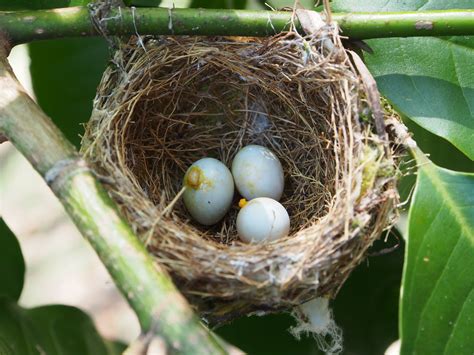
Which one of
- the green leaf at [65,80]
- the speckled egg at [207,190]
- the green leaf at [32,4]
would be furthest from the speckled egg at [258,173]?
the green leaf at [32,4]

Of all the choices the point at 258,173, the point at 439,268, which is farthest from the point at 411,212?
the point at 258,173

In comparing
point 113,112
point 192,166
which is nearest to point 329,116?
point 192,166

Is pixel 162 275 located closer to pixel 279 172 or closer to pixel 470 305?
pixel 470 305

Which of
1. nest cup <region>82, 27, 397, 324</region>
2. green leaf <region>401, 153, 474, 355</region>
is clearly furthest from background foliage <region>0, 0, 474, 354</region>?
nest cup <region>82, 27, 397, 324</region>

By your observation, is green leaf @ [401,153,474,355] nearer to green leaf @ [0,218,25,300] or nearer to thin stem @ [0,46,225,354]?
thin stem @ [0,46,225,354]

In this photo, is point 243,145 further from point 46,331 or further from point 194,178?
point 46,331

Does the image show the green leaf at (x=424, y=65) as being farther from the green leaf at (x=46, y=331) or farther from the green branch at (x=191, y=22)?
the green leaf at (x=46, y=331)
